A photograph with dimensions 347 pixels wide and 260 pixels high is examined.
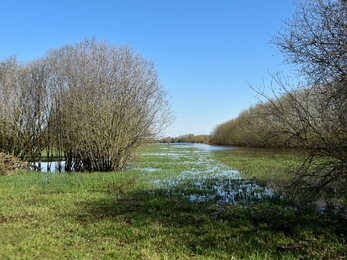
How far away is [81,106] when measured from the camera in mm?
19844

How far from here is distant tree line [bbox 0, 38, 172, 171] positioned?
19.9m

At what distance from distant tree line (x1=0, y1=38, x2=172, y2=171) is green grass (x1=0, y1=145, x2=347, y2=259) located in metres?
9.13

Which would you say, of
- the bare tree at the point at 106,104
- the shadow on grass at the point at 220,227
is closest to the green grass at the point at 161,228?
the shadow on grass at the point at 220,227

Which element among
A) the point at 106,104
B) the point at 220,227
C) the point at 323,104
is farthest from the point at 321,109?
the point at 106,104

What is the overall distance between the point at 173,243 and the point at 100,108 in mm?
15328

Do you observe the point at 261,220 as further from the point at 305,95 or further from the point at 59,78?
the point at 59,78

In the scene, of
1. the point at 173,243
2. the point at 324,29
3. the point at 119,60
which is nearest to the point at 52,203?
the point at 173,243

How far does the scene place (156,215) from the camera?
8.22 meters

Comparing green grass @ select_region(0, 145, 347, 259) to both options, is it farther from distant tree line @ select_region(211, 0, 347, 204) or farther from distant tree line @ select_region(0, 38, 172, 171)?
distant tree line @ select_region(0, 38, 172, 171)

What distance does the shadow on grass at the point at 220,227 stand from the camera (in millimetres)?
5527

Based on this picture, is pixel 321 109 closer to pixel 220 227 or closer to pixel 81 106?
pixel 220 227

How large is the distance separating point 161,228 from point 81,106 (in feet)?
48.8

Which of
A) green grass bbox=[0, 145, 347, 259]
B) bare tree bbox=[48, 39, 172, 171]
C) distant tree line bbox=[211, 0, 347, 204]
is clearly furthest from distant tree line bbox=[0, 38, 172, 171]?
distant tree line bbox=[211, 0, 347, 204]

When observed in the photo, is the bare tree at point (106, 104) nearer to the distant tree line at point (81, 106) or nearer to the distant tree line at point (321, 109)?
the distant tree line at point (81, 106)
